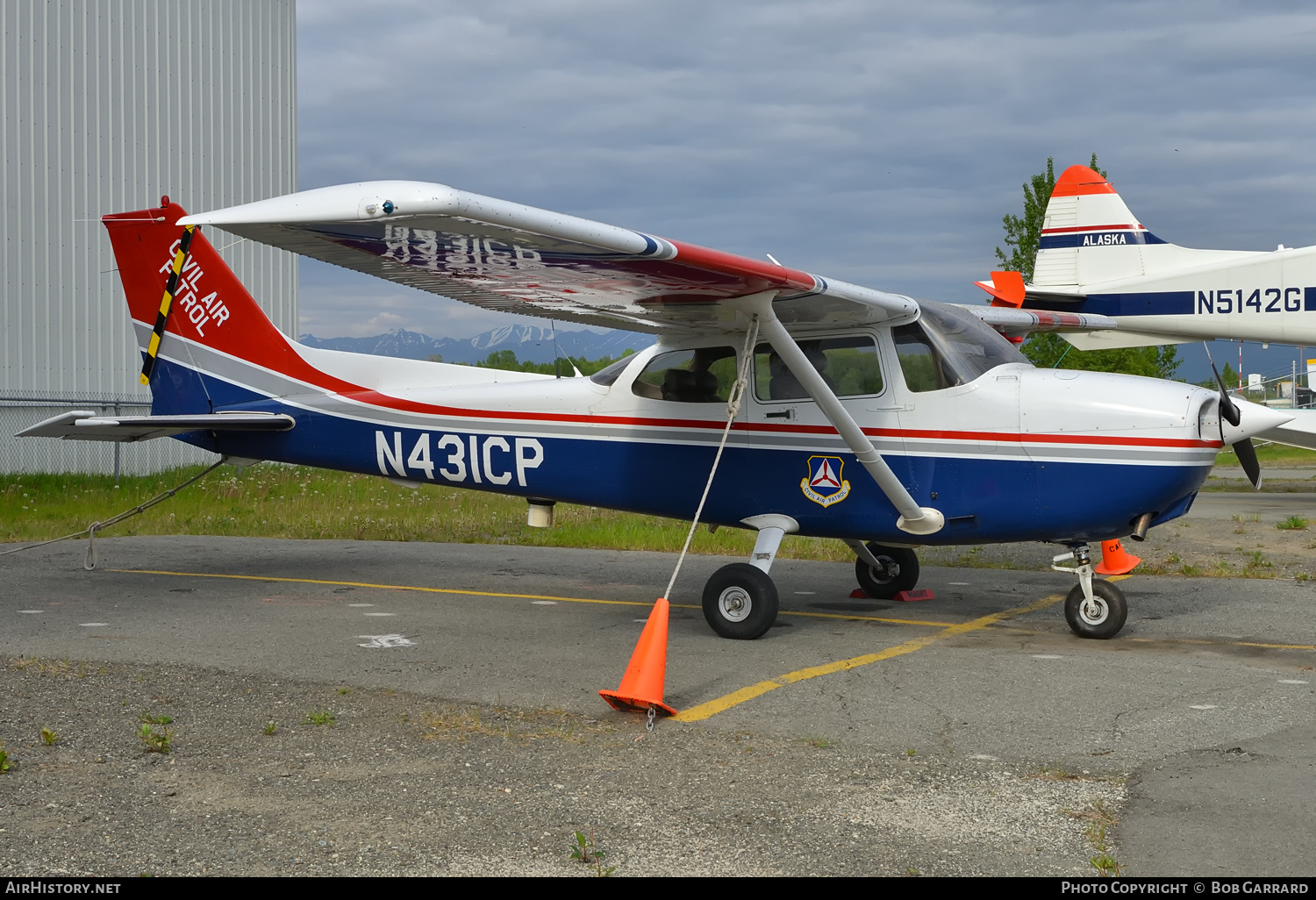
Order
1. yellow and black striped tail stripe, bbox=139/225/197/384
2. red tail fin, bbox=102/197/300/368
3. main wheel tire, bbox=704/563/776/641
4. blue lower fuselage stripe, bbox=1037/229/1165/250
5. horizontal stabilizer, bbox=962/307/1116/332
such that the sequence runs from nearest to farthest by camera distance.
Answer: main wheel tire, bbox=704/563/776/641 → red tail fin, bbox=102/197/300/368 → yellow and black striped tail stripe, bbox=139/225/197/384 → horizontal stabilizer, bbox=962/307/1116/332 → blue lower fuselage stripe, bbox=1037/229/1165/250

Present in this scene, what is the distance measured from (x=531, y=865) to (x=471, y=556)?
8.94m

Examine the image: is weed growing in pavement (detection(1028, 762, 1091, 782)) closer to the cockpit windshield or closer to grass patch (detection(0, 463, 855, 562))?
the cockpit windshield

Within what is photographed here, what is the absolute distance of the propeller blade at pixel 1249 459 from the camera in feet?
24.9

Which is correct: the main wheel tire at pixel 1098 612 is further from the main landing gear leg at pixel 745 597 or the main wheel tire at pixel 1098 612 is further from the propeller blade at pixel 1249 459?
the main landing gear leg at pixel 745 597

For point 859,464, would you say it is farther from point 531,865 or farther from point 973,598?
point 531,865

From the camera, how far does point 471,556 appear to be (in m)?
12.3

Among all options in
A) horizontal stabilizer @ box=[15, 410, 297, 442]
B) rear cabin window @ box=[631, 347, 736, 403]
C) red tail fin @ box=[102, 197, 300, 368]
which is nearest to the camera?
rear cabin window @ box=[631, 347, 736, 403]

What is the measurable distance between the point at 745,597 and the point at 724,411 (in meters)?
1.44

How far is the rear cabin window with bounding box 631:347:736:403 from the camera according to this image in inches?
330

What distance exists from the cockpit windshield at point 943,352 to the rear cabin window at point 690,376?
125 cm

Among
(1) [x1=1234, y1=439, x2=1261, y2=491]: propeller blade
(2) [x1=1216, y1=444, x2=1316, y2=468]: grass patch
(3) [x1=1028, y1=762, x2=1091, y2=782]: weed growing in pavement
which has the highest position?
(1) [x1=1234, y1=439, x2=1261, y2=491]: propeller blade

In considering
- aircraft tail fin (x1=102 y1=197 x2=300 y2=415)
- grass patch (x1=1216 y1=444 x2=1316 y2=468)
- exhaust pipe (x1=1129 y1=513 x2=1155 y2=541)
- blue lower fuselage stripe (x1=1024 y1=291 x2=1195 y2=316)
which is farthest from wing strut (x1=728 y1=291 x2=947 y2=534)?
grass patch (x1=1216 y1=444 x2=1316 y2=468)

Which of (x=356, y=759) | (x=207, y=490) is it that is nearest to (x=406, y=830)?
(x=356, y=759)

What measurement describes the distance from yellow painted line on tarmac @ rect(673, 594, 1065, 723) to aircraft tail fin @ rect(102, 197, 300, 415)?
5.81 metres
